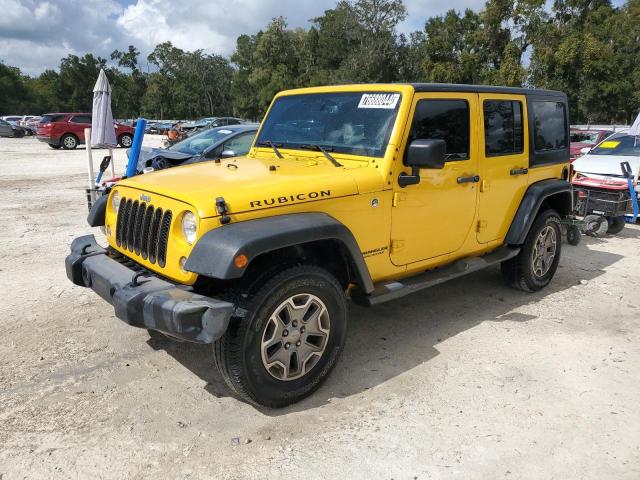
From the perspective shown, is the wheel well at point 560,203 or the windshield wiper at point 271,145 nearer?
the windshield wiper at point 271,145

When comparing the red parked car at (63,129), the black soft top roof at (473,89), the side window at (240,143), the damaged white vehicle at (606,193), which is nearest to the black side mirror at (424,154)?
the black soft top roof at (473,89)

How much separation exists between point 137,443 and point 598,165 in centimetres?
882

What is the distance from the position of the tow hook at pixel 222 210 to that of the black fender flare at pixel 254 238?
3cm

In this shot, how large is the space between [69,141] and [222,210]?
82.1 feet

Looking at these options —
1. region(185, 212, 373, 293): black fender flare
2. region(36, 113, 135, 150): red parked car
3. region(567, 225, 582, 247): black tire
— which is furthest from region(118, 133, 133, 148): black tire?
region(185, 212, 373, 293): black fender flare

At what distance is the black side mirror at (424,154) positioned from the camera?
11.6 ft

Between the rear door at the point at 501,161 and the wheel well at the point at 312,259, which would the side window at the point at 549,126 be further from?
the wheel well at the point at 312,259

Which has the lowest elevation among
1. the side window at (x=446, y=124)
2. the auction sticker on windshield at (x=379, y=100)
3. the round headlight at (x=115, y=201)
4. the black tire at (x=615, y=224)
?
the black tire at (x=615, y=224)

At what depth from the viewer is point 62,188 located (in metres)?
12.3

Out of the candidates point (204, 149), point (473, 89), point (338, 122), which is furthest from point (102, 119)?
point (473, 89)

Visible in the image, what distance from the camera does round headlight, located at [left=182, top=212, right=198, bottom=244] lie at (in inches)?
120

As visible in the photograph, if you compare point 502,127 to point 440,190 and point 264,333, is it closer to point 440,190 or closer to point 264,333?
point 440,190

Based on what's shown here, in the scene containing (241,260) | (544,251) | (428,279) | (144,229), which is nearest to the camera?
(241,260)

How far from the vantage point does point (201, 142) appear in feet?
33.7
